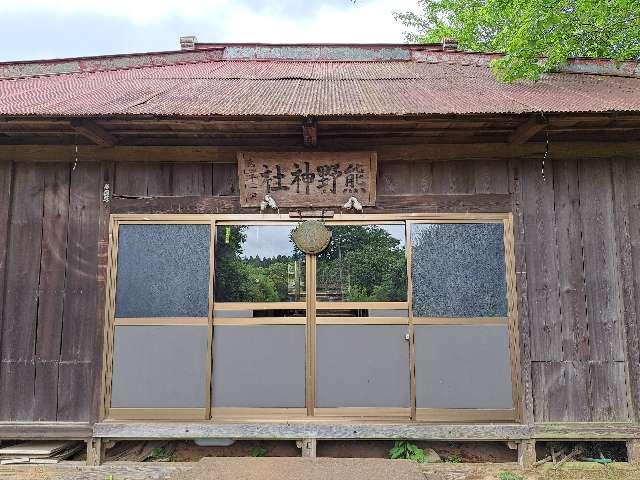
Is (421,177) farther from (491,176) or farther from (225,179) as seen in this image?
(225,179)

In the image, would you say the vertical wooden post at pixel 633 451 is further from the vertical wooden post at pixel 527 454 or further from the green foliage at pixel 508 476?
the green foliage at pixel 508 476

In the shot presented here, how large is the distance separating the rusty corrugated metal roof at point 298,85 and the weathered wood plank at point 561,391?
263cm

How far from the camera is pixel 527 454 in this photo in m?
4.59

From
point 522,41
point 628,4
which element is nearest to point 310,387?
point 522,41

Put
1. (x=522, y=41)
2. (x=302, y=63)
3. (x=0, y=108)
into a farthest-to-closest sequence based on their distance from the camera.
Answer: (x=302, y=63)
(x=522, y=41)
(x=0, y=108)

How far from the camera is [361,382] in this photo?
4766mm

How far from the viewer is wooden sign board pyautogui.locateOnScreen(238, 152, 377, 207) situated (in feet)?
16.2

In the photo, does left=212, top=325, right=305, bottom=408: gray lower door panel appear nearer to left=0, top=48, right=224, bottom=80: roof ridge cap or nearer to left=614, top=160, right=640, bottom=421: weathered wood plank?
left=614, top=160, right=640, bottom=421: weathered wood plank

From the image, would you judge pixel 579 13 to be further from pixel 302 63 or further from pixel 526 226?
pixel 302 63

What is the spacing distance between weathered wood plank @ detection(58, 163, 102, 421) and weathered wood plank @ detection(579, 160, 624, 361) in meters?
5.33

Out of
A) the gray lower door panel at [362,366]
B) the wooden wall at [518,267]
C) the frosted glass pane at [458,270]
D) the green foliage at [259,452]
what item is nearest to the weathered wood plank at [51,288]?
the wooden wall at [518,267]

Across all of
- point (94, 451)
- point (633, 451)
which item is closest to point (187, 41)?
point (94, 451)

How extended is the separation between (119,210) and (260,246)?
5.26 feet

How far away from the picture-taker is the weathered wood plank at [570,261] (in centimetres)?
475
